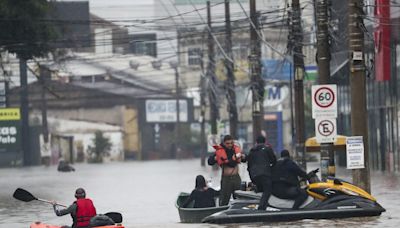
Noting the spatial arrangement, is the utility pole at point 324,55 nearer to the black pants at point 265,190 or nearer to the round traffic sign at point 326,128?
the round traffic sign at point 326,128

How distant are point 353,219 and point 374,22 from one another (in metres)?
24.7

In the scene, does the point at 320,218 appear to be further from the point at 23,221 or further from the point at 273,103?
the point at 273,103

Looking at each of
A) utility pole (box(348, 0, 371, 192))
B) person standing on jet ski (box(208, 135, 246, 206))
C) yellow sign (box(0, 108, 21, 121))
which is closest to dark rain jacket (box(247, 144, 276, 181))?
person standing on jet ski (box(208, 135, 246, 206))

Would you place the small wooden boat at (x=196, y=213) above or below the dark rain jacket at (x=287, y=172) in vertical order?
below

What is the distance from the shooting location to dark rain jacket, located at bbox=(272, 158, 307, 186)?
19812 millimetres

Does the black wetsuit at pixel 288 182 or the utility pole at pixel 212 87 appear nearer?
the black wetsuit at pixel 288 182

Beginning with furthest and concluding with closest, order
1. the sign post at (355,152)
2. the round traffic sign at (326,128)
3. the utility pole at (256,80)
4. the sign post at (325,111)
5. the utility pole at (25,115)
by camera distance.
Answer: the utility pole at (25,115), the utility pole at (256,80), the round traffic sign at (326,128), the sign post at (325,111), the sign post at (355,152)

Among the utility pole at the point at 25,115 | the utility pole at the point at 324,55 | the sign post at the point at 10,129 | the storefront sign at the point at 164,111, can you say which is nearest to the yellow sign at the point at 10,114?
the sign post at the point at 10,129

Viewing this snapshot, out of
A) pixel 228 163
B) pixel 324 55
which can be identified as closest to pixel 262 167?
pixel 228 163

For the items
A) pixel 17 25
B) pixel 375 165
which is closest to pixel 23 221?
pixel 17 25

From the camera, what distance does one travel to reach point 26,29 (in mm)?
41656

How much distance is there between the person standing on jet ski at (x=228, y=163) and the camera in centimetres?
2283

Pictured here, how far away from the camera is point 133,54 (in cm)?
10975

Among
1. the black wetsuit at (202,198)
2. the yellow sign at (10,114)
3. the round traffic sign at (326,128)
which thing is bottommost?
the black wetsuit at (202,198)
